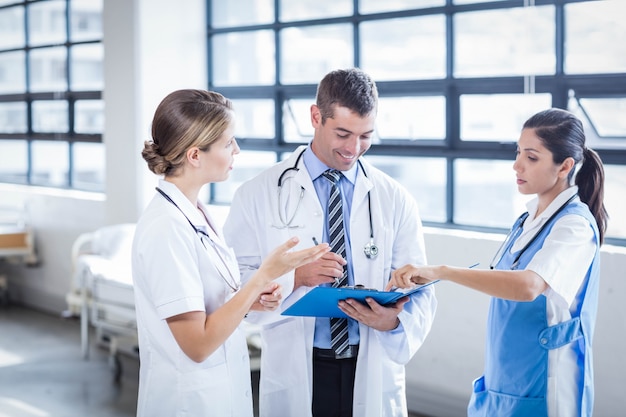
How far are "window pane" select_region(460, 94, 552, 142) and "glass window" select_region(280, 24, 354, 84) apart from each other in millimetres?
827

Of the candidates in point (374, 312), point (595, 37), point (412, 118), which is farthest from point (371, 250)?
point (412, 118)

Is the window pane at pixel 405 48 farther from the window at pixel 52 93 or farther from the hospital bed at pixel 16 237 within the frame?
the hospital bed at pixel 16 237

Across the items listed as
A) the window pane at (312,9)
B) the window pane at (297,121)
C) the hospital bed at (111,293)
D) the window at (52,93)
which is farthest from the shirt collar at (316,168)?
the window at (52,93)

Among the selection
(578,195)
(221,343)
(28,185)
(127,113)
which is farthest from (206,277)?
(28,185)

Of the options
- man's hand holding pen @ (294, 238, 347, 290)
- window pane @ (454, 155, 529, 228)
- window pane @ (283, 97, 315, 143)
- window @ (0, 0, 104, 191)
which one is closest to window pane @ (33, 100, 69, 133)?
window @ (0, 0, 104, 191)

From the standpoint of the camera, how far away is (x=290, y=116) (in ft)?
15.9

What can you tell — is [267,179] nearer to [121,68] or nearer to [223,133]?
[223,133]

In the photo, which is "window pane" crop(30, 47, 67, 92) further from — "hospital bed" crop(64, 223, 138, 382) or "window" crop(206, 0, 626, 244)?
"window" crop(206, 0, 626, 244)

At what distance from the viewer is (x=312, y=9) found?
4629 mm

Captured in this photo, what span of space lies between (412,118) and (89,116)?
306 centimetres

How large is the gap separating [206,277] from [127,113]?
361cm

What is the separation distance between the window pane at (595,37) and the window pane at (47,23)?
430 cm

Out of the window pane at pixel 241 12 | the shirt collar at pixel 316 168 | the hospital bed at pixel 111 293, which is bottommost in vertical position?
the hospital bed at pixel 111 293

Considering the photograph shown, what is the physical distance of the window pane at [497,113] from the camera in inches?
142
